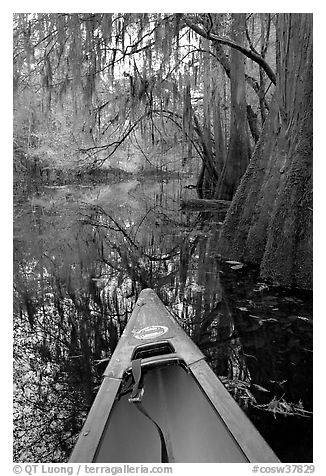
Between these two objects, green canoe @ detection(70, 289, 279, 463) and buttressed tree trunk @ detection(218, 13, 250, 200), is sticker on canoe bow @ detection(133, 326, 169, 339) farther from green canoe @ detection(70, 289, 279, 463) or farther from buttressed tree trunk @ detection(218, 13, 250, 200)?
buttressed tree trunk @ detection(218, 13, 250, 200)

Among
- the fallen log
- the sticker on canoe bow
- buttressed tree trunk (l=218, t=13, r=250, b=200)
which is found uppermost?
buttressed tree trunk (l=218, t=13, r=250, b=200)

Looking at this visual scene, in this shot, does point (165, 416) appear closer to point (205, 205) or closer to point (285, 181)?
point (285, 181)

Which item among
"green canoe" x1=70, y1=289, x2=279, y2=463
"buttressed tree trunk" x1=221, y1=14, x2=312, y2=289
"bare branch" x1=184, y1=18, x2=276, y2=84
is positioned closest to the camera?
"green canoe" x1=70, y1=289, x2=279, y2=463

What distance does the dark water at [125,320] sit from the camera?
1670 millimetres

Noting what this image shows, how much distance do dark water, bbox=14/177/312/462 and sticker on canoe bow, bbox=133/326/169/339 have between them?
309 millimetres

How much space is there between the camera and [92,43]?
13.5 ft

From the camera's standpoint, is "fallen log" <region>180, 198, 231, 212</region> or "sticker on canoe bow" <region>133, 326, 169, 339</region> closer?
"sticker on canoe bow" <region>133, 326, 169, 339</region>

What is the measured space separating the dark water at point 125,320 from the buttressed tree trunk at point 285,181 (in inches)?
9.1

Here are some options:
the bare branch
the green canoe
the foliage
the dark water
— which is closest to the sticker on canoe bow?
the green canoe

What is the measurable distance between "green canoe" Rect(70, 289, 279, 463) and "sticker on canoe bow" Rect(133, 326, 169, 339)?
8 centimetres

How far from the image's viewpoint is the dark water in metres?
1.67

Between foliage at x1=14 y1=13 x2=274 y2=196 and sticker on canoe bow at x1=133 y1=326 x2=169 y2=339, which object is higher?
foliage at x1=14 y1=13 x2=274 y2=196

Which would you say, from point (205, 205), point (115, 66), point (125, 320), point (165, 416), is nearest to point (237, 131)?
point (205, 205)

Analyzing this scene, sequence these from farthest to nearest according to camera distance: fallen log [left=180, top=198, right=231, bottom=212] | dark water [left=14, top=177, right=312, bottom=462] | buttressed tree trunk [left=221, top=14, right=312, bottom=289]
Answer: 1. fallen log [left=180, top=198, right=231, bottom=212]
2. buttressed tree trunk [left=221, top=14, right=312, bottom=289]
3. dark water [left=14, top=177, right=312, bottom=462]
